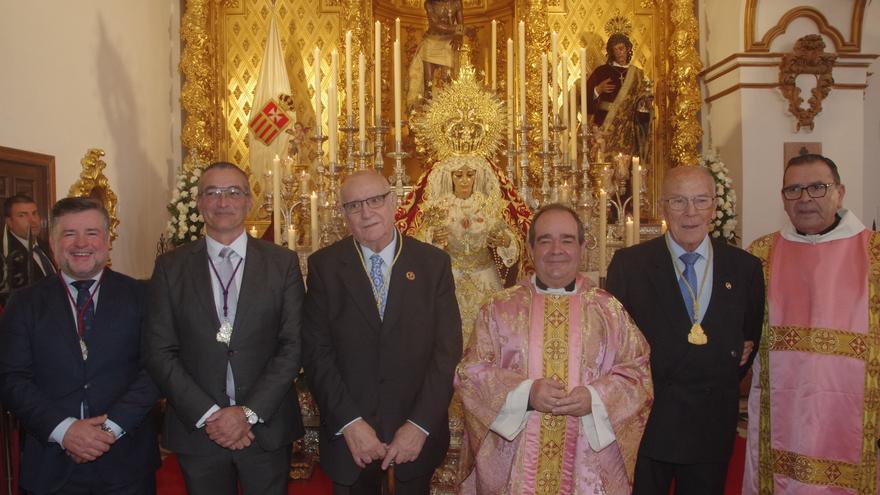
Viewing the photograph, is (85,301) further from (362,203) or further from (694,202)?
(694,202)

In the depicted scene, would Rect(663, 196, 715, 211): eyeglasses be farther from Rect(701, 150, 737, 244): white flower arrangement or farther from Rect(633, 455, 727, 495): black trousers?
Rect(701, 150, 737, 244): white flower arrangement

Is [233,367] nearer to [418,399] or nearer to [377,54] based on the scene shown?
[418,399]

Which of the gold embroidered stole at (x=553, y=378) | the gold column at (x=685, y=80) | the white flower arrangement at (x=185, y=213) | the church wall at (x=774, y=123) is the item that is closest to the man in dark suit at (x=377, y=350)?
the gold embroidered stole at (x=553, y=378)

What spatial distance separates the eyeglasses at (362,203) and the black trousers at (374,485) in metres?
1.04

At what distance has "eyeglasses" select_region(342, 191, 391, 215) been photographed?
294 centimetres

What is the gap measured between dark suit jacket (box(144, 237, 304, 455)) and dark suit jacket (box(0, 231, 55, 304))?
56.3 inches

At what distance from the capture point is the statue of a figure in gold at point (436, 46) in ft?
25.2

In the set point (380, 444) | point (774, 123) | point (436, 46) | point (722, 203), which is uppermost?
point (436, 46)

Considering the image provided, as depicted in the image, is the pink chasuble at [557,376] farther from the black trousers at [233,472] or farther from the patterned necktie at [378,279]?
the black trousers at [233,472]

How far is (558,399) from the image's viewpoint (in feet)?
8.59

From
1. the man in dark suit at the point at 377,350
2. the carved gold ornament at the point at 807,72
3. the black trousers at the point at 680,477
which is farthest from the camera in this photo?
the carved gold ornament at the point at 807,72

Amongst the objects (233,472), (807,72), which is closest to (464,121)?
(233,472)

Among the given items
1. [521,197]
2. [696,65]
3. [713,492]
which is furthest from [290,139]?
[713,492]

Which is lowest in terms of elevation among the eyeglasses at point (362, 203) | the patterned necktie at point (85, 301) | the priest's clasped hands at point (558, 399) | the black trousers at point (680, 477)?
the black trousers at point (680, 477)
